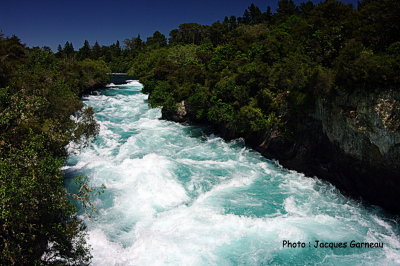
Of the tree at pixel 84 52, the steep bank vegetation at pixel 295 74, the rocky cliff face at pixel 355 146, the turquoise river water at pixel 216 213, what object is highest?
the tree at pixel 84 52

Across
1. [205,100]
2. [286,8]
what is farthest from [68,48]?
[205,100]

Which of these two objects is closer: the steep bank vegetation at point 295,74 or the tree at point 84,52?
the steep bank vegetation at point 295,74

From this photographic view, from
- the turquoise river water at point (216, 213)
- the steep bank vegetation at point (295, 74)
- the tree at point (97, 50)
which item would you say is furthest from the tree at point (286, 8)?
the tree at point (97, 50)

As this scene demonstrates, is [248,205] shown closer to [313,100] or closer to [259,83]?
[313,100]

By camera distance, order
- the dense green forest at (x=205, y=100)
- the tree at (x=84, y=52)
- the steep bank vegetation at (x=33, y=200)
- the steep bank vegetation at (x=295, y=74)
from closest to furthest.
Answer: the steep bank vegetation at (x=33, y=200)
the dense green forest at (x=205, y=100)
the steep bank vegetation at (x=295, y=74)
the tree at (x=84, y=52)

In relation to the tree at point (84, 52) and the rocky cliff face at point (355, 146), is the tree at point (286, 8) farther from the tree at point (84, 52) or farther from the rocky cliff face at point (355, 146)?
the tree at point (84, 52)

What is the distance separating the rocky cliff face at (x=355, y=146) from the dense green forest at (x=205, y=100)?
79 cm

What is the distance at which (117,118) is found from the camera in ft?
116

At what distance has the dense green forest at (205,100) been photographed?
28.4 feet

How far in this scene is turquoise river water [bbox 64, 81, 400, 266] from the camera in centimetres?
1176

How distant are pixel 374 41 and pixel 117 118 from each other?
28.3 meters

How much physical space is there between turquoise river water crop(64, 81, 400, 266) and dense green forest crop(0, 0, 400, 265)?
7.49 ft

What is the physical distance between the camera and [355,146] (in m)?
15.1

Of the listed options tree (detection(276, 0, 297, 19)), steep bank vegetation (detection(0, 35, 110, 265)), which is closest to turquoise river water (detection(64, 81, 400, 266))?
steep bank vegetation (detection(0, 35, 110, 265))
